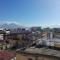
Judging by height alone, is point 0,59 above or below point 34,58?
below

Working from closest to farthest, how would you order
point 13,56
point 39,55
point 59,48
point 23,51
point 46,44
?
point 39,55, point 23,51, point 59,48, point 46,44, point 13,56

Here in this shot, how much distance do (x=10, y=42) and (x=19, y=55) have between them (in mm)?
22308

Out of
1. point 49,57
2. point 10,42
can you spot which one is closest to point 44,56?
point 49,57

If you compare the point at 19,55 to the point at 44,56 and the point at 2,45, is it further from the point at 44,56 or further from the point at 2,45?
the point at 2,45

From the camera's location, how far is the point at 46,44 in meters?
17.4

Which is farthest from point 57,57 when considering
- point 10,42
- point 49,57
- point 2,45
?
point 10,42

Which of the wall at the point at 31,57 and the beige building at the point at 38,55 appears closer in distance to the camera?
the beige building at the point at 38,55

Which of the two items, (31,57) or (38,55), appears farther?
(31,57)

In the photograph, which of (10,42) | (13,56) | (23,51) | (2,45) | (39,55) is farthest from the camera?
(10,42)

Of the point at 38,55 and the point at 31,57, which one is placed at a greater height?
the point at 38,55

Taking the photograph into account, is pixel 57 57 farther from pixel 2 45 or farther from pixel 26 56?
pixel 2 45

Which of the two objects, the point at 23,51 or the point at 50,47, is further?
the point at 50,47

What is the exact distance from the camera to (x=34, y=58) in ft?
45.6

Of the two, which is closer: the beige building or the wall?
the beige building
